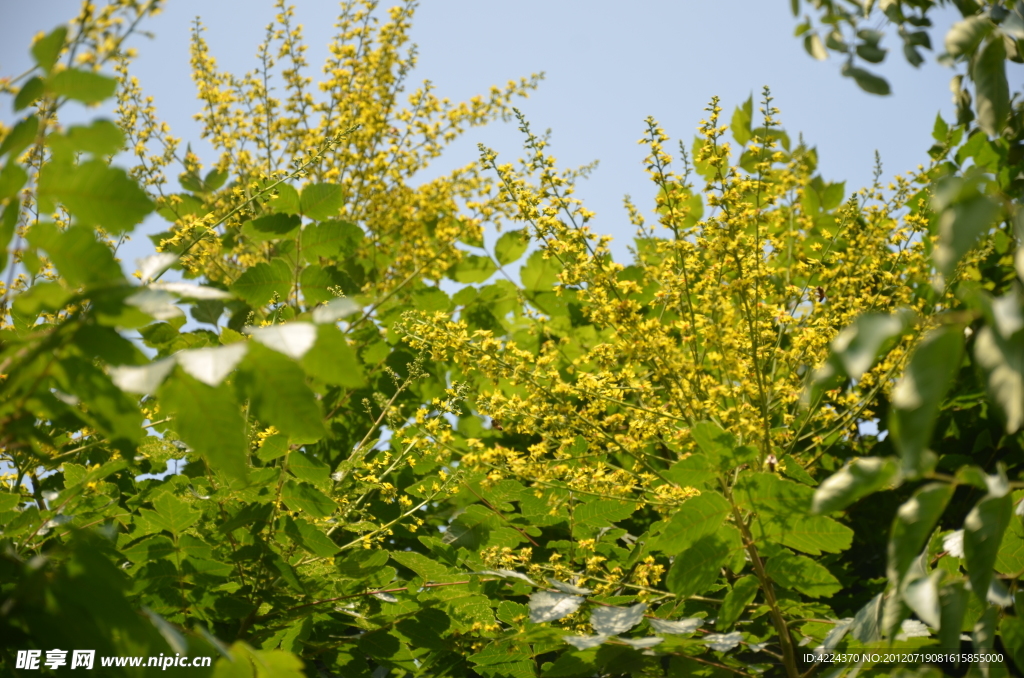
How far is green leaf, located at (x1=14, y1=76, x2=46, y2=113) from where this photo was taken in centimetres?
112

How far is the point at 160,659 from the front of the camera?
3.60 ft

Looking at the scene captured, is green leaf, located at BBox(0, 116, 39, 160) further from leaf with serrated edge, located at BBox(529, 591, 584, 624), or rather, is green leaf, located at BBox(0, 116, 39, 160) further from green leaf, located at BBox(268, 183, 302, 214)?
leaf with serrated edge, located at BBox(529, 591, 584, 624)

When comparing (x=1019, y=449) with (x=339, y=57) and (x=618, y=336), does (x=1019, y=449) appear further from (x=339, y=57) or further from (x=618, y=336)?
Result: (x=339, y=57)

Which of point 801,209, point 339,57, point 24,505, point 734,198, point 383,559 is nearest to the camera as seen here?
point 383,559

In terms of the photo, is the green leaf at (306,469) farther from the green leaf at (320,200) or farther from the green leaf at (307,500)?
the green leaf at (320,200)

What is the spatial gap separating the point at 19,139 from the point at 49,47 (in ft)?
0.47

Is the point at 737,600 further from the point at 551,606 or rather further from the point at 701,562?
the point at 551,606

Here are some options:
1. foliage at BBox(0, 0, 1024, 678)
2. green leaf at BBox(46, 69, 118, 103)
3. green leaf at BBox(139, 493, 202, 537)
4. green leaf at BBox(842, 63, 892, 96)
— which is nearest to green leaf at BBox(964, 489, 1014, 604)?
foliage at BBox(0, 0, 1024, 678)

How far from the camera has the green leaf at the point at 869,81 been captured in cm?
181

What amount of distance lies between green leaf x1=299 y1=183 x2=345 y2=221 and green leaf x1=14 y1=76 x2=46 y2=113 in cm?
116

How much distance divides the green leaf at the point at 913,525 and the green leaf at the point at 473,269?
118 inches

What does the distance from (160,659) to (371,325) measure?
2222 millimetres

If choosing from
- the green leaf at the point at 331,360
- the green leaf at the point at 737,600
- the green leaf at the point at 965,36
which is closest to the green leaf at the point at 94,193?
the green leaf at the point at 331,360

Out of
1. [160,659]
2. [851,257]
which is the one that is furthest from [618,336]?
[160,659]
